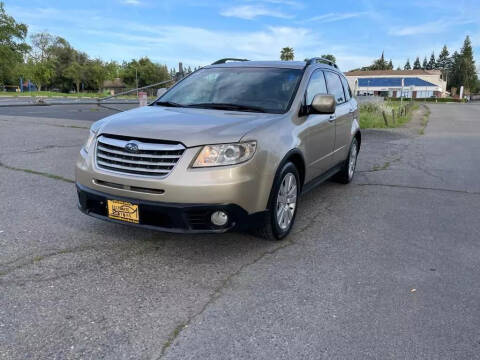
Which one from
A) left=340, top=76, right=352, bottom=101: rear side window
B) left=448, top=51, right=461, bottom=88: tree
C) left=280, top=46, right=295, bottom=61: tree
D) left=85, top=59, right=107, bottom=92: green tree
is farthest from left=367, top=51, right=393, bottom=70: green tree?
left=340, top=76, right=352, bottom=101: rear side window

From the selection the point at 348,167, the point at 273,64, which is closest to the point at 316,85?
the point at 273,64

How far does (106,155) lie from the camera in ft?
12.0

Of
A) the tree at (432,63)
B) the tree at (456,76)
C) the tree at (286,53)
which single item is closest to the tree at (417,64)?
the tree at (432,63)

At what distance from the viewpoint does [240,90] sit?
4.62 metres

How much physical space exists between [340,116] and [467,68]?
13376 cm

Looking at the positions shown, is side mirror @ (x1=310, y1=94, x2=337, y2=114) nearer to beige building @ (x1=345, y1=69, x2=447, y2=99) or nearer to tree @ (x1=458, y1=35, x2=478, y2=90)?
beige building @ (x1=345, y1=69, x2=447, y2=99)

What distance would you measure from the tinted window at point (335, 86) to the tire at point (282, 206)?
1919 millimetres

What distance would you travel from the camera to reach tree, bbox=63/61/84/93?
78.8m

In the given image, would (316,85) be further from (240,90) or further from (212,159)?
(212,159)

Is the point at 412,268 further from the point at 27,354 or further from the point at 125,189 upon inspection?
the point at 27,354

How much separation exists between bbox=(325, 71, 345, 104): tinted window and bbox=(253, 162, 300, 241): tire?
1919mm

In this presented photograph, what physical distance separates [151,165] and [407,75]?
119 metres

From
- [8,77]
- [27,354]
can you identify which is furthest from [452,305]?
[8,77]

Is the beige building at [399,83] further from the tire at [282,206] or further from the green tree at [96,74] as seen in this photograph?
the tire at [282,206]
